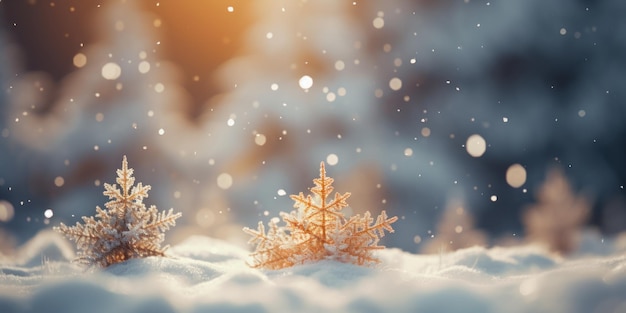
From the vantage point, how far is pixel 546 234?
6297mm

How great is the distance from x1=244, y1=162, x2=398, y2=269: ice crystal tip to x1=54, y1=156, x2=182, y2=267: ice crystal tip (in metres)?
0.66

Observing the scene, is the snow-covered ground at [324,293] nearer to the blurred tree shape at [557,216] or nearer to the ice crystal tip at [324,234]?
the ice crystal tip at [324,234]

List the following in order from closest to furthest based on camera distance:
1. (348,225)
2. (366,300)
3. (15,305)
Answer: (15,305) < (366,300) < (348,225)

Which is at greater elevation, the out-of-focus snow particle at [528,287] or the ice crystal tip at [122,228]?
the ice crystal tip at [122,228]

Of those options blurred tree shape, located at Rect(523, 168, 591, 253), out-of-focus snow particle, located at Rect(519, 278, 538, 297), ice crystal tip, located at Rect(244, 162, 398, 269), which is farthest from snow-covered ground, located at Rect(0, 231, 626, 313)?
blurred tree shape, located at Rect(523, 168, 591, 253)

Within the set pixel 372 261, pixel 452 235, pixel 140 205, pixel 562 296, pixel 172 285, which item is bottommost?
pixel 562 296

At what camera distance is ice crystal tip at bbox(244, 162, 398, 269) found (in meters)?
3.11

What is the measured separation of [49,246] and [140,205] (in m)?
1.09

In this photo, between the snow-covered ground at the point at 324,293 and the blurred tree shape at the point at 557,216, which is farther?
the blurred tree shape at the point at 557,216

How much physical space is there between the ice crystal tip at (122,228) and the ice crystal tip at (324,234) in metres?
0.66

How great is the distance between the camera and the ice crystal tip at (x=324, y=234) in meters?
3.11

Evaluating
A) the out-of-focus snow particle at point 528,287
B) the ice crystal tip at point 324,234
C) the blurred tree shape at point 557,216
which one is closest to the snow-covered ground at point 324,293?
the out-of-focus snow particle at point 528,287

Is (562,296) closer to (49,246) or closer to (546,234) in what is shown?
(49,246)

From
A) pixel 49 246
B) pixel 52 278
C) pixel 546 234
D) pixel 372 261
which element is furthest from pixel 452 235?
pixel 52 278
